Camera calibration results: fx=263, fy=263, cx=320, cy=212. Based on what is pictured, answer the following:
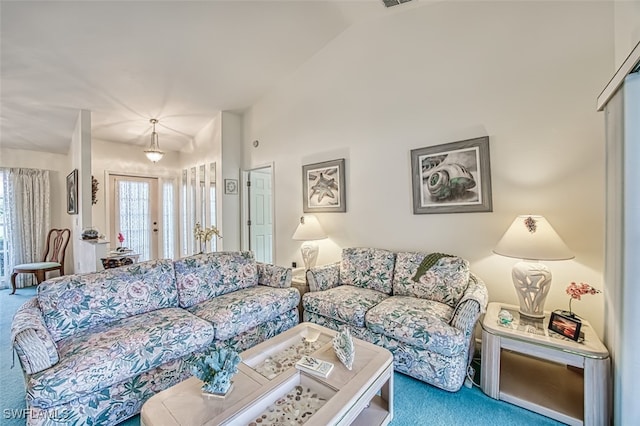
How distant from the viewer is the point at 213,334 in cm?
198

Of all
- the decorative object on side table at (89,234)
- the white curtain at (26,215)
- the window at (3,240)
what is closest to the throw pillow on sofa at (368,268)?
the decorative object on side table at (89,234)

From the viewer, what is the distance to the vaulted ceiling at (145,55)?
2.39 m

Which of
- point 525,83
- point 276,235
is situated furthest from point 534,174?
point 276,235

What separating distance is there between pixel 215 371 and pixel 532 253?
2110 mm

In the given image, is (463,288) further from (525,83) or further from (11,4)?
(11,4)

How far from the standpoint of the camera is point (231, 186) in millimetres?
4586

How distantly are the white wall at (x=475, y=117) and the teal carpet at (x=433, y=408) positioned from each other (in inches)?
36.2

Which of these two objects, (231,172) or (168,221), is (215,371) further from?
(168,221)

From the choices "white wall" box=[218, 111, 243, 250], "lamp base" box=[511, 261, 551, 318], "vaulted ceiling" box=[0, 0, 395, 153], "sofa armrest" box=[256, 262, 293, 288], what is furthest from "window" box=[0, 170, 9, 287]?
"lamp base" box=[511, 261, 551, 318]

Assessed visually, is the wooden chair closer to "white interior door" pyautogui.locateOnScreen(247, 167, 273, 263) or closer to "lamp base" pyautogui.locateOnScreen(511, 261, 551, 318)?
"white interior door" pyautogui.locateOnScreen(247, 167, 273, 263)

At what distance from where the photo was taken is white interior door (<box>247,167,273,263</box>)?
473 cm

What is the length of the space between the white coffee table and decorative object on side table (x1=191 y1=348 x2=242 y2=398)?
35 mm

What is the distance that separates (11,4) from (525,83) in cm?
418

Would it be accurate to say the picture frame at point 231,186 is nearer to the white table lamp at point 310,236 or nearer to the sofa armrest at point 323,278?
the white table lamp at point 310,236
